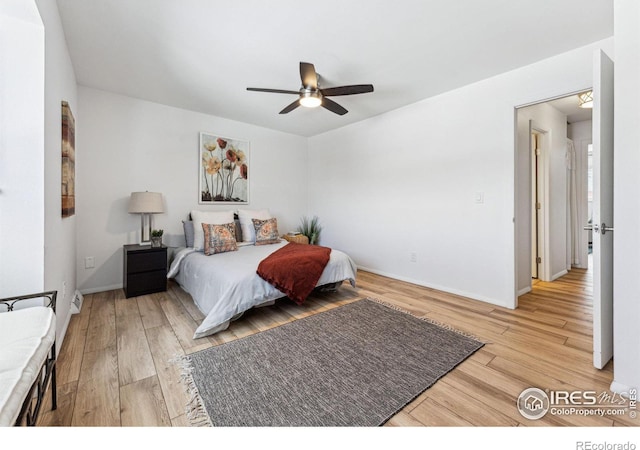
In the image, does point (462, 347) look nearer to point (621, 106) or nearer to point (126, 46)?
point (621, 106)

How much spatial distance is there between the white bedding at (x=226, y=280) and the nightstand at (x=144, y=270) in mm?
139

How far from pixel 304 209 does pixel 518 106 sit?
3680 millimetres

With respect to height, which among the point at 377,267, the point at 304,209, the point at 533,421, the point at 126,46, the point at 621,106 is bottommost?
the point at 533,421

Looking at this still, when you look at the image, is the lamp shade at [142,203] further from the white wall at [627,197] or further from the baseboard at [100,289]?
the white wall at [627,197]

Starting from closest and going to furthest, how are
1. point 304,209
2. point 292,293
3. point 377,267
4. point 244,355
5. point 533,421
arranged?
point 533,421
point 244,355
point 292,293
point 377,267
point 304,209

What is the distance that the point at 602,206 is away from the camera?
1.69 metres

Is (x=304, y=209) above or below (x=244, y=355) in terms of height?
above

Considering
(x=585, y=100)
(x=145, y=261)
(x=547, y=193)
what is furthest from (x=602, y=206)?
(x=145, y=261)

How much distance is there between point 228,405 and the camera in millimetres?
1430

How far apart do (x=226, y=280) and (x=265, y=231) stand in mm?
1575

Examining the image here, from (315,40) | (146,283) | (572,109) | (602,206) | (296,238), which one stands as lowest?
(146,283)

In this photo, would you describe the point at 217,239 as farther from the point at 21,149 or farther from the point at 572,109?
the point at 572,109

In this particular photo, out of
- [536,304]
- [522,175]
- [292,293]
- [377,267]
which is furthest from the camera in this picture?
[377,267]

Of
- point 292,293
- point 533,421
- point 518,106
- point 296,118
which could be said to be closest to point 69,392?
point 292,293
